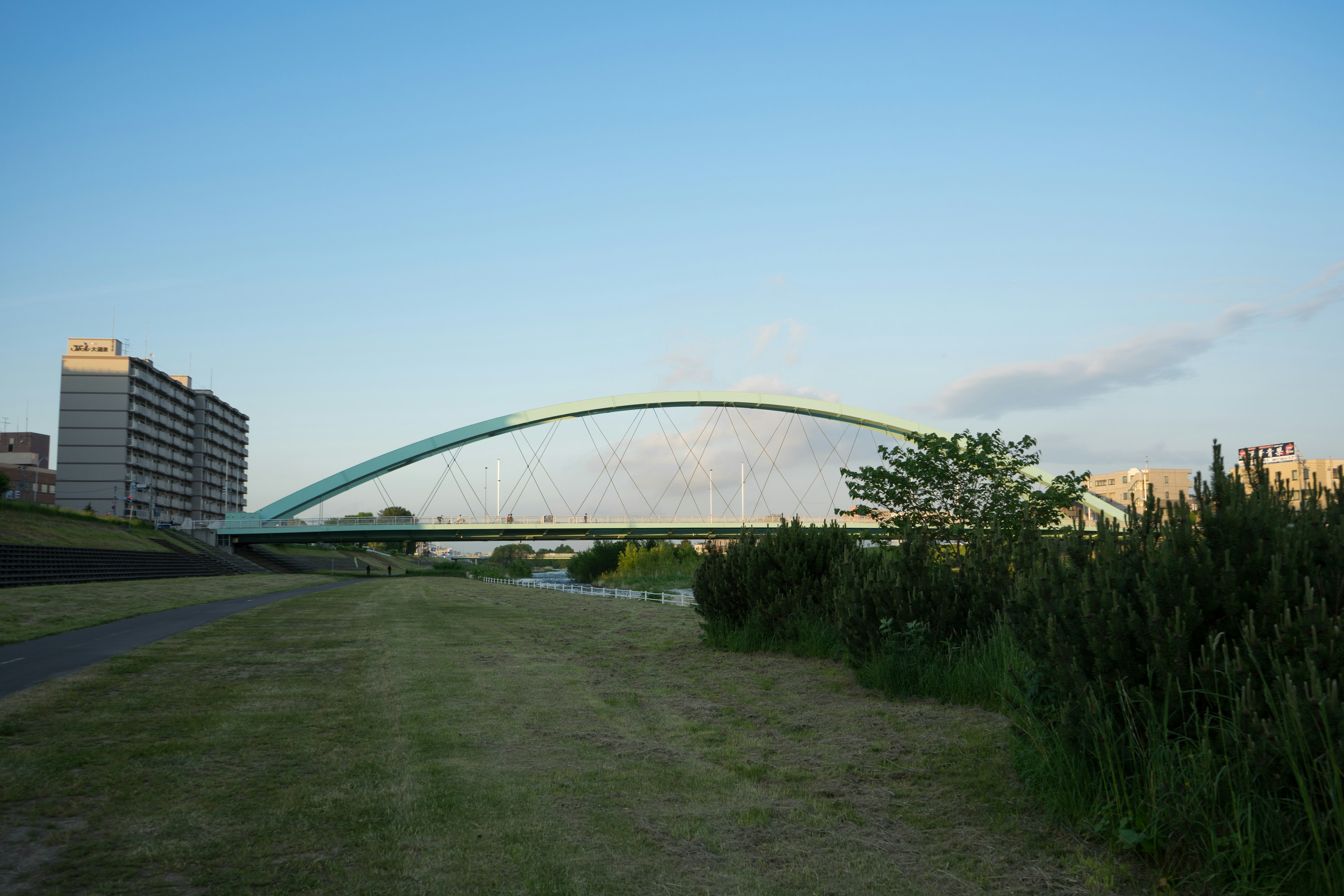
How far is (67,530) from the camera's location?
188 feet

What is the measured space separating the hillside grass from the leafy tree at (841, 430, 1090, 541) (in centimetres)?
4637

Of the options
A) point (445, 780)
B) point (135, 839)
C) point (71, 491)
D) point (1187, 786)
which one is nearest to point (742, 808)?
point (445, 780)

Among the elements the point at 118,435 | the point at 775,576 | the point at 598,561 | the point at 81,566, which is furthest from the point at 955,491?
the point at 118,435

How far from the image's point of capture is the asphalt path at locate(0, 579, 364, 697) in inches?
480

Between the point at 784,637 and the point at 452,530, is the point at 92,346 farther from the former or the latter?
the point at 784,637

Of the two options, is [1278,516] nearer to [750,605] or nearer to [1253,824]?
[1253,824]

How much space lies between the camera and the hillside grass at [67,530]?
160ft

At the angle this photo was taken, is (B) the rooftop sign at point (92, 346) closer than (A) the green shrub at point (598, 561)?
No

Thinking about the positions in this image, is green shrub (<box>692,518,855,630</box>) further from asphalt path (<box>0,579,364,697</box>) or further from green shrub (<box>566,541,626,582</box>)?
green shrub (<box>566,541,626,582</box>)

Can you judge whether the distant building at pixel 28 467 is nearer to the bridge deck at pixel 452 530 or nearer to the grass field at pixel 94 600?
the bridge deck at pixel 452 530

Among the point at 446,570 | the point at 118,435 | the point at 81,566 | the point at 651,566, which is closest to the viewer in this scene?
the point at 81,566

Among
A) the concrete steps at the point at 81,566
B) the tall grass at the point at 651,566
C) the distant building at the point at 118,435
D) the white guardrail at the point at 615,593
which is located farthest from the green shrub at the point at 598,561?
the distant building at the point at 118,435

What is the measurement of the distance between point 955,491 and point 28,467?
162405mm

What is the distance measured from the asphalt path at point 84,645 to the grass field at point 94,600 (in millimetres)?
541
